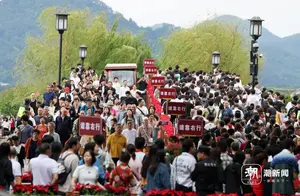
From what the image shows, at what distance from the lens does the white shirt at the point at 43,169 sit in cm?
1739

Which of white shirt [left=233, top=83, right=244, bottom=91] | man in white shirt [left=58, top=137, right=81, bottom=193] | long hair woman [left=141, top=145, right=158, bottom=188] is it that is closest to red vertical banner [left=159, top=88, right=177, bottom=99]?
white shirt [left=233, top=83, right=244, bottom=91]

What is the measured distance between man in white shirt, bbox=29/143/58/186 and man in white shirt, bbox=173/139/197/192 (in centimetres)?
200

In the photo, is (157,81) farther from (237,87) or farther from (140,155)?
(140,155)

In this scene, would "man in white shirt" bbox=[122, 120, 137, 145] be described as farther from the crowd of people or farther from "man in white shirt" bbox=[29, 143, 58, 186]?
"man in white shirt" bbox=[29, 143, 58, 186]

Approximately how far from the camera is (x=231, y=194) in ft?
57.1

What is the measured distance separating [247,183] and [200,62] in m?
65.5

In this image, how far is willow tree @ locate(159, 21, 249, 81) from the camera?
82.9 meters

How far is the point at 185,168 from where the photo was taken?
17953mm

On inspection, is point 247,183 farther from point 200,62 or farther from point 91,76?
point 200,62

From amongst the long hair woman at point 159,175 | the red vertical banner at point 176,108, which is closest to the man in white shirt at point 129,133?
the red vertical banner at point 176,108

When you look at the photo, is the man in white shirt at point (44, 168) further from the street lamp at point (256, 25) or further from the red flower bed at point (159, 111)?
the street lamp at point (256, 25)

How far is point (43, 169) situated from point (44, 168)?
4 cm

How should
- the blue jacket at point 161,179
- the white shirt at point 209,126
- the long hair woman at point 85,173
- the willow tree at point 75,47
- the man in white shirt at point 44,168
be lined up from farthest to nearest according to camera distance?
1. the willow tree at point 75,47
2. the white shirt at point 209,126
3. the blue jacket at point 161,179
4. the man in white shirt at point 44,168
5. the long hair woman at point 85,173

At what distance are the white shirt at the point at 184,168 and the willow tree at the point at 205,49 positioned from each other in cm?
6370
